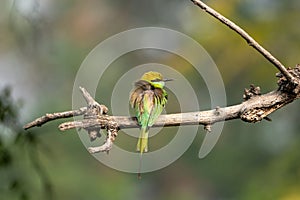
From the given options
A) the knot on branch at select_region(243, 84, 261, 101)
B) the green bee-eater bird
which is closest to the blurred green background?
the green bee-eater bird

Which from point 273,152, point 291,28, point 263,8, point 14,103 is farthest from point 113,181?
point 14,103

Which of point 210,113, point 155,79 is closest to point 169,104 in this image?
point 155,79

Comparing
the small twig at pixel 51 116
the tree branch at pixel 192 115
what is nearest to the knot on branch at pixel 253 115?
the tree branch at pixel 192 115

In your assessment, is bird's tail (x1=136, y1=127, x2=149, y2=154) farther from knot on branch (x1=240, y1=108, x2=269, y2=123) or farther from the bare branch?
knot on branch (x1=240, y1=108, x2=269, y2=123)

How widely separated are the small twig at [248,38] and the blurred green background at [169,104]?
0.51m

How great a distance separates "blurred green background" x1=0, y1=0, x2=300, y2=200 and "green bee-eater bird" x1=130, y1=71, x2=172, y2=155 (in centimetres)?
29

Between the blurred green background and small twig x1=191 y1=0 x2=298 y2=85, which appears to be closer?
small twig x1=191 y1=0 x2=298 y2=85

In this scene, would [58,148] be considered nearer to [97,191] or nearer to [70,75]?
[97,191]

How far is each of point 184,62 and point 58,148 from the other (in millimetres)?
1284

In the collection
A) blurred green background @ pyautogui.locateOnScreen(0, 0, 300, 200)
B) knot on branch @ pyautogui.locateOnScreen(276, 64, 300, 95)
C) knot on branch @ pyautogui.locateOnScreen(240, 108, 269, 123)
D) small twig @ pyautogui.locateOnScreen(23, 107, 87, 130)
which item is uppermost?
blurred green background @ pyautogui.locateOnScreen(0, 0, 300, 200)

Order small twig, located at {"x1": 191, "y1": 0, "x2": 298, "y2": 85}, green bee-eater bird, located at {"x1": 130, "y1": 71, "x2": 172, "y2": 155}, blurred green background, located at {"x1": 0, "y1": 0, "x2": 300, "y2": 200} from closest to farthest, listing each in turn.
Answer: small twig, located at {"x1": 191, "y1": 0, "x2": 298, "y2": 85}, green bee-eater bird, located at {"x1": 130, "y1": 71, "x2": 172, "y2": 155}, blurred green background, located at {"x1": 0, "y1": 0, "x2": 300, "y2": 200}

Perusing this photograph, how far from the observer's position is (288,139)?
149 inches

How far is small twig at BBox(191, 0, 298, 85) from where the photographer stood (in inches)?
42.3

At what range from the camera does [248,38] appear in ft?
3.62
